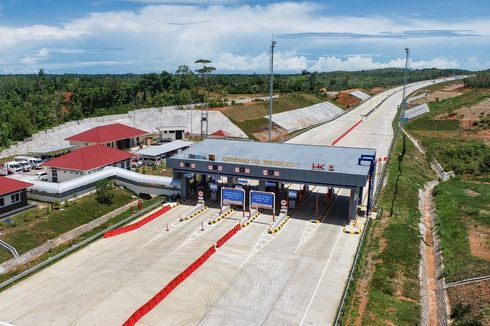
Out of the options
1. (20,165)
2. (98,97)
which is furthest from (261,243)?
(98,97)

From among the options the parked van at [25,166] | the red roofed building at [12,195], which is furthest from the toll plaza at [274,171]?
the parked van at [25,166]

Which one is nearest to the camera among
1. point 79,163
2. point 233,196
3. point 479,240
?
point 479,240

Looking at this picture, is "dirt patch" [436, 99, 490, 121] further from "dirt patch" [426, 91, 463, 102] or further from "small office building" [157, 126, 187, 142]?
"small office building" [157, 126, 187, 142]

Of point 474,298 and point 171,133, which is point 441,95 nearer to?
point 171,133

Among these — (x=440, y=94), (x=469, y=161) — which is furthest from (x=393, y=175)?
(x=440, y=94)

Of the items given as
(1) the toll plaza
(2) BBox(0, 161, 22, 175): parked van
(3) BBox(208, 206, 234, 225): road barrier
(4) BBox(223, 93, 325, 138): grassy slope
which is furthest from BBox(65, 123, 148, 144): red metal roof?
(3) BBox(208, 206, 234, 225): road barrier
